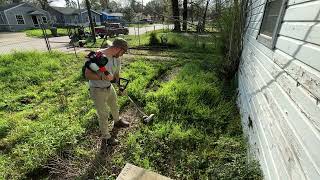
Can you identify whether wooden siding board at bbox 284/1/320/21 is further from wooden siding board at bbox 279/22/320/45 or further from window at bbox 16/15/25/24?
window at bbox 16/15/25/24

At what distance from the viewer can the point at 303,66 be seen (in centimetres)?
162

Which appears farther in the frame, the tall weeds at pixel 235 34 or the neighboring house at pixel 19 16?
the neighboring house at pixel 19 16

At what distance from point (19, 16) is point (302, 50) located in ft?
120

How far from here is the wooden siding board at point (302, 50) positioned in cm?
143

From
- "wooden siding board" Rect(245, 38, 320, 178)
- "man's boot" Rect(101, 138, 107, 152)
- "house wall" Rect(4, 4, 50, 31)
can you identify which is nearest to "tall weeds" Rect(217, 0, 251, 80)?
"man's boot" Rect(101, 138, 107, 152)

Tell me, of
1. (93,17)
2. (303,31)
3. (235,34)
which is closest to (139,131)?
(303,31)

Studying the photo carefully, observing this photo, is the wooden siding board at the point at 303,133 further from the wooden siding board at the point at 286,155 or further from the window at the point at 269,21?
the window at the point at 269,21

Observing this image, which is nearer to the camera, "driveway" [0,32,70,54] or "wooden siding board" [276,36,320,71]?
"wooden siding board" [276,36,320,71]

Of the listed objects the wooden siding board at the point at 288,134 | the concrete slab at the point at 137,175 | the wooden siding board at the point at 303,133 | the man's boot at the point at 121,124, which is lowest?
the man's boot at the point at 121,124

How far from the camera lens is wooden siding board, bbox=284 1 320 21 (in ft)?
5.09

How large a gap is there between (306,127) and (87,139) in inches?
128

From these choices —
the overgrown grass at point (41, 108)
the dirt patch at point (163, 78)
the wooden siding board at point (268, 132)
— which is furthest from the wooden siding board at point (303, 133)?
the dirt patch at point (163, 78)

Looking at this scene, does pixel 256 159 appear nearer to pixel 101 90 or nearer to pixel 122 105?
pixel 101 90

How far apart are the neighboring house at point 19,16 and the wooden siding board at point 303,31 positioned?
3086 cm
